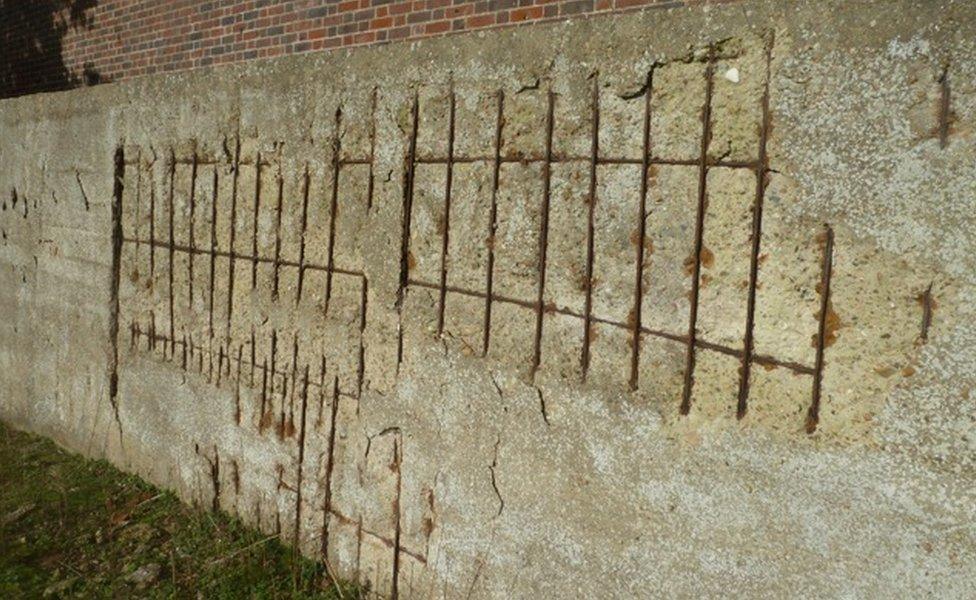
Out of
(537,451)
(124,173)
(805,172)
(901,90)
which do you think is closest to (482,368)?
(537,451)

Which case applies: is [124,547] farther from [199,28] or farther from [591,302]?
[199,28]

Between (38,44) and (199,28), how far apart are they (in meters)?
3.86

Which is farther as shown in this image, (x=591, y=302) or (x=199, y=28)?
(x=199, y=28)

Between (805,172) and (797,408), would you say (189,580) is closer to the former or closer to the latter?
(797,408)

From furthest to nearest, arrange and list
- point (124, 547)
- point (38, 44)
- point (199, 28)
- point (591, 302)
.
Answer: point (38, 44), point (199, 28), point (124, 547), point (591, 302)

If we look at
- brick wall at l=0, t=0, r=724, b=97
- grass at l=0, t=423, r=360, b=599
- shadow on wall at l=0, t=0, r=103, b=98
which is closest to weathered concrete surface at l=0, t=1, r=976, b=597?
grass at l=0, t=423, r=360, b=599

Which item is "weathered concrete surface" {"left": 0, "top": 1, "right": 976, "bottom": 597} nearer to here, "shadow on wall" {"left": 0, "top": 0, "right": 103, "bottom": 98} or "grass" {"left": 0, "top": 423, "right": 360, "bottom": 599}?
"grass" {"left": 0, "top": 423, "right": 360, "bottom": 599}

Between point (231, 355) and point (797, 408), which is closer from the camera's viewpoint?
point (797, 408)

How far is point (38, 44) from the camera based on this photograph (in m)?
9.38

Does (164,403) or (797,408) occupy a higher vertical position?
(797,408)

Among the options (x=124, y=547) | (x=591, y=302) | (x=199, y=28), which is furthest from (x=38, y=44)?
(x=591, y=302)

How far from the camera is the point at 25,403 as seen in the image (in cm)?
507

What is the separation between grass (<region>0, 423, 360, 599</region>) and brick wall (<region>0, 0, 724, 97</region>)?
3.15 meters

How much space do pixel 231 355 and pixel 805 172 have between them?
2.63 m
